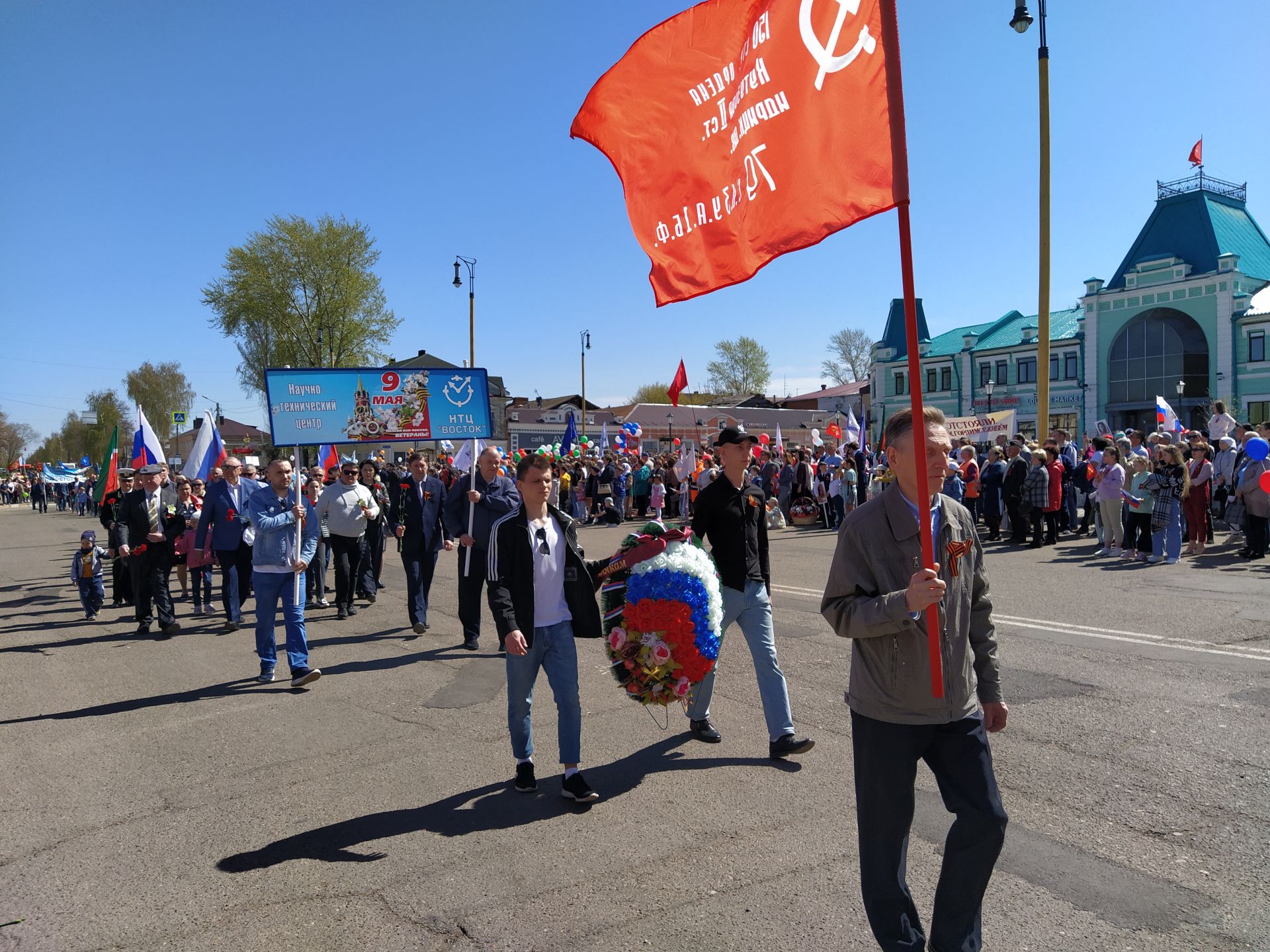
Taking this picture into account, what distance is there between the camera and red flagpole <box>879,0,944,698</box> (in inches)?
108

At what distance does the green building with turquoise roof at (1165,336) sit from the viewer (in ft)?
151

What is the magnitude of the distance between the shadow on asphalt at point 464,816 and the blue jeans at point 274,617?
11.1 ft

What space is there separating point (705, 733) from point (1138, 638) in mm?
4981

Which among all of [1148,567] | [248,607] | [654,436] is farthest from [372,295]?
[1148,567]

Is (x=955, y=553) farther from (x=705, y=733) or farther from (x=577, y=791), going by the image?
(x=705, y=733)

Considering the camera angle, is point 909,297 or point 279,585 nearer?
point 909,297

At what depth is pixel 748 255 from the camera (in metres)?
4.36

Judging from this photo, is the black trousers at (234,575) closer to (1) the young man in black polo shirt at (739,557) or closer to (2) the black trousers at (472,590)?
(2) the black trousers at (472,590)

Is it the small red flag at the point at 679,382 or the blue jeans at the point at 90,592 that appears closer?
the blue jeans at the point at 90,592

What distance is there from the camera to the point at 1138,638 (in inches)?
322

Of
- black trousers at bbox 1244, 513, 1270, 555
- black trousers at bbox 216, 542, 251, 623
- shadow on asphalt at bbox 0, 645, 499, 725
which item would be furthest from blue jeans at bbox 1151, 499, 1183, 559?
black trousers at bbox 216, 542, 251, 623

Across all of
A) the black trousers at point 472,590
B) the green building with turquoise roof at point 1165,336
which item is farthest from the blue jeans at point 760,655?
the green building with turquoise roof at point 1165,336

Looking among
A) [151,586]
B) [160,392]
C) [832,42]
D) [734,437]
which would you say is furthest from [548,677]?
A: [160,392]

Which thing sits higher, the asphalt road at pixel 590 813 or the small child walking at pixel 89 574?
the small child walking at pixel 89 574
